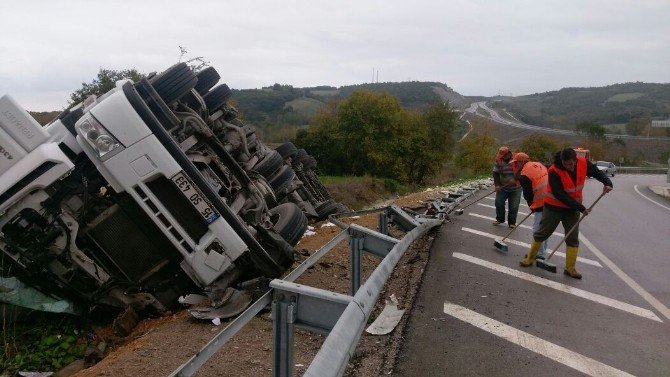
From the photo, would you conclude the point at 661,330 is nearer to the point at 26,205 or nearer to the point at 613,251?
the point at 613,251

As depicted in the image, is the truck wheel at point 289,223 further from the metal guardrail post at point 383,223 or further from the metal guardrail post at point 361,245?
the metal guardrail post at point 361,245

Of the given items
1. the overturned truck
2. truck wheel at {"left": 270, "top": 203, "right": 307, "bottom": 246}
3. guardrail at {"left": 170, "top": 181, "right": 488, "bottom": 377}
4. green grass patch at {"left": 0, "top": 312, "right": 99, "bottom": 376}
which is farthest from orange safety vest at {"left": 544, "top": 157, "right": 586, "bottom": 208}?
green grass patch at {"left": 0, "top": 312, "right": 99, "bottom": 376}

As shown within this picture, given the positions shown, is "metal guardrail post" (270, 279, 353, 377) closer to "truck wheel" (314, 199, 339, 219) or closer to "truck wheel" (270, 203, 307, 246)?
"truck wheel" (270, 203, 307, 246)

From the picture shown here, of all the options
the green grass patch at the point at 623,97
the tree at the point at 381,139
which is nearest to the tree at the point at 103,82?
the tree at the point at 381,139

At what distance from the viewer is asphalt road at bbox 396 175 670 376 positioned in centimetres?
425

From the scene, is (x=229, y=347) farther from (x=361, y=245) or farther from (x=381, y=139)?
(x=381, y=139)

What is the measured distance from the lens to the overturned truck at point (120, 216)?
524cm

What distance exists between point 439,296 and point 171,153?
3.09 metres

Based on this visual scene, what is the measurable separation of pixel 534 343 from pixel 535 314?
820 millimetres

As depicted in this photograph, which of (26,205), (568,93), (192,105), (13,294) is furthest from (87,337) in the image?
(568,93)

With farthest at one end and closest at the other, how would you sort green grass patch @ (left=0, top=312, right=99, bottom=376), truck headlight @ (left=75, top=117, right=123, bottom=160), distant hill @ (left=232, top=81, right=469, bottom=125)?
distant hill @ (left=232, top=81, right=469, bottom=125), truck headlight @ (left=75, top=117, right=123, bottom=160), green grass patch @ (left=0, top=312, right=99, bottom=376)

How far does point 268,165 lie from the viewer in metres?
8.78

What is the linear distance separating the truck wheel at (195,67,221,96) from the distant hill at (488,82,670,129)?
10765 cm

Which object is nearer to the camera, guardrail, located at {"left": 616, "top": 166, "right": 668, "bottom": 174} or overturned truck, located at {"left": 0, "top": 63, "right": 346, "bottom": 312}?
overturned truck, located at {"left": 0, "top": 63, "right": 346, "bottom": 312}
